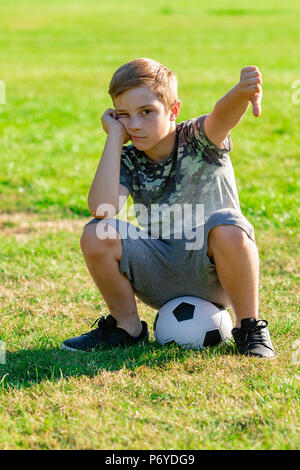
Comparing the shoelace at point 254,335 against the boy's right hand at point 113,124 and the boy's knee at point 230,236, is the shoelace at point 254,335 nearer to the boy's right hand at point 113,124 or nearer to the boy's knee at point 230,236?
the boy's knee at point 230,236

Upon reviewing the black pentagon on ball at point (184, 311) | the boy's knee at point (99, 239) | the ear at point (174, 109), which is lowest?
the black pentagon on ball at point (184, 311)

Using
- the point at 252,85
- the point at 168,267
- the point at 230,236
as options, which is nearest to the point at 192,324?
the point at 168,267

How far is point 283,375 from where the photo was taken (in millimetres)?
3393

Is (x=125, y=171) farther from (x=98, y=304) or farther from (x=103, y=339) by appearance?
(x=98, y=304)

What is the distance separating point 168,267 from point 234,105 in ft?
3.19

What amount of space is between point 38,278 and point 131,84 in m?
2.05

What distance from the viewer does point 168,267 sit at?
379 cm

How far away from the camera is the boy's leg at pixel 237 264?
11.5ft

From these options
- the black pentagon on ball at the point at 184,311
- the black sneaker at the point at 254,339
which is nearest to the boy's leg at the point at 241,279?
the black sneaker at the point at 254,339

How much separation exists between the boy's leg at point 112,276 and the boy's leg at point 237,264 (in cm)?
52

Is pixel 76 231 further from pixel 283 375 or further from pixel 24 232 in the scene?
pixel 283 375

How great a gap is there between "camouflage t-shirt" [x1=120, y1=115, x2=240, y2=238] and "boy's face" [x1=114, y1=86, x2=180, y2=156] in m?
0.15

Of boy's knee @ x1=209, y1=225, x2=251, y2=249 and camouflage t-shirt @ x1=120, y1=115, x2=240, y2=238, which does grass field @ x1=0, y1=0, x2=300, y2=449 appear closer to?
boy's knee @ x1=209, y1=225, x2=251, y2=249
